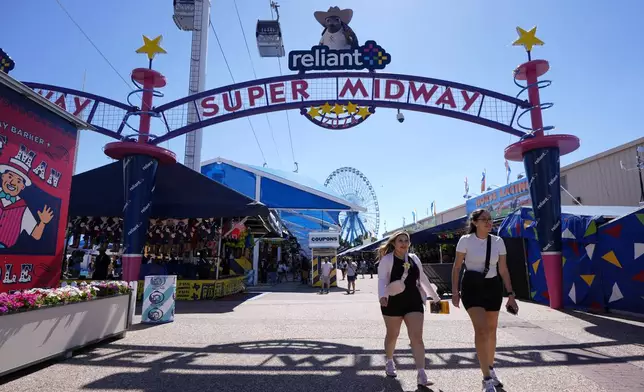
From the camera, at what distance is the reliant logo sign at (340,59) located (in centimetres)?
1127

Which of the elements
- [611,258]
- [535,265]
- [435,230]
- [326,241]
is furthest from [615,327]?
[326,241]

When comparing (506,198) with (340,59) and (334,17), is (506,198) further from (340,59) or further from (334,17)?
(340,59)

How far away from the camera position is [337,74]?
11203mm

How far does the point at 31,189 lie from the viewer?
5.57 metres

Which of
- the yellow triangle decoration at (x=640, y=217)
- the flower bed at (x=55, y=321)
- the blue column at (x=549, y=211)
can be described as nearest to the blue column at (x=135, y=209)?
the flower bed at (x=55, y=321)

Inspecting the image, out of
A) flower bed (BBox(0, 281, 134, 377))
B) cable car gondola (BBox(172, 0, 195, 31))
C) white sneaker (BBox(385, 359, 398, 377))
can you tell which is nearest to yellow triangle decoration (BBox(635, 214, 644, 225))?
white sneaker (BBox(385, 359, 398, 377))

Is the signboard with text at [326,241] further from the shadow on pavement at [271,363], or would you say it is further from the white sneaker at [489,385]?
the white sneaker at [489,385]

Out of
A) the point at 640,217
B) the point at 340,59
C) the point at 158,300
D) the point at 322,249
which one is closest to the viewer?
the point at 158,300

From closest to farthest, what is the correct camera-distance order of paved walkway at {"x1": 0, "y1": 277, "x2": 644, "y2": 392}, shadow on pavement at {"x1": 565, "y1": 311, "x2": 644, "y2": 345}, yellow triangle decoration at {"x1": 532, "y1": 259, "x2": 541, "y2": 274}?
paved walkway at {"x1": 0, "y1": 277, "x2": 644, "y2": 392} → shadow on pavement at {"x1": 565, "y1": 311, "x2": 644, "y2": 345} → yellow triangle decoration at {"x1": 532, "y1": 259, "x2": 541, "y2": 274}

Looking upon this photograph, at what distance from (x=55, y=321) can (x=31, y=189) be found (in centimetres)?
188

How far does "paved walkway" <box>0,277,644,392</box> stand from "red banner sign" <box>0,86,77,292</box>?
146cm

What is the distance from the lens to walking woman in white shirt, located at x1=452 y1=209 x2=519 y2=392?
3783 mm

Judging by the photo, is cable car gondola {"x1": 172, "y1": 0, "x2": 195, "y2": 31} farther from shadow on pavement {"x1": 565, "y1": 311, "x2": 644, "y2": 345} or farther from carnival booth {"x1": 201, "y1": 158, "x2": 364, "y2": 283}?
shadow on pavement {"x1": 565, "y1": 311, "x2": 644, "y2": 345}

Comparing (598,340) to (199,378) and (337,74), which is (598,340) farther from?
(337,74)
